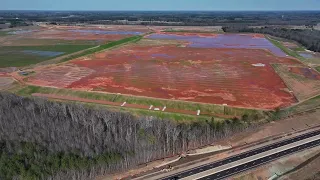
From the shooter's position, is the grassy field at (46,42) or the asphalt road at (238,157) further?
the grassy field at (46,42)

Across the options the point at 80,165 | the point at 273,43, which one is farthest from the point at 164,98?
the point at 273,43

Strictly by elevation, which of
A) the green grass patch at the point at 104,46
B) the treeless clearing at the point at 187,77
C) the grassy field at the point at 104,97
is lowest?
the grassy field at the point at 104,97

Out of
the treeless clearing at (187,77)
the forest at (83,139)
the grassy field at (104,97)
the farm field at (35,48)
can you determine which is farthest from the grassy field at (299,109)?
the farm field at (35,48)

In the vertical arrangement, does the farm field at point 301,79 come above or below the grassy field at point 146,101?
above

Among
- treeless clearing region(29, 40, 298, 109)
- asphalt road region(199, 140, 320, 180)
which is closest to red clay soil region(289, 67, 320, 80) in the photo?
treeless clearing region(29, 40, 298, 109)

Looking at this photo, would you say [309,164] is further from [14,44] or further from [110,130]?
[14,44]

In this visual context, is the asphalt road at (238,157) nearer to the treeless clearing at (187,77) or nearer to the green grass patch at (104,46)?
the treeless clearing at (187,77)

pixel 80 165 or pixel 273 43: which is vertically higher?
pixel 273 43

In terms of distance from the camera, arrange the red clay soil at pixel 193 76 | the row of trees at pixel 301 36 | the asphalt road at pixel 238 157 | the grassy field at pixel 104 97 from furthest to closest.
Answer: the row of trees at pixel 301 36
the red clay soil at pixel 193 76
the grassy field at pixel 104 97
the asphalt road at pixel 238 157
